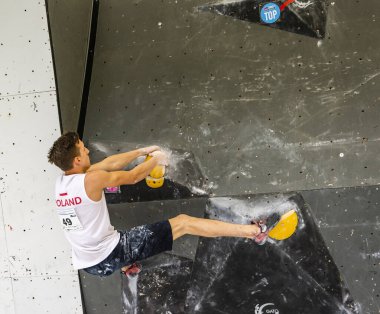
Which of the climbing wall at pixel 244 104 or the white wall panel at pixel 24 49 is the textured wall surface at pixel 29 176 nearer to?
the white wall panel at pixel 24 49

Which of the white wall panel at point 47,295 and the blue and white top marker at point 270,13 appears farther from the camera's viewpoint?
the white wall panel at point 47,295

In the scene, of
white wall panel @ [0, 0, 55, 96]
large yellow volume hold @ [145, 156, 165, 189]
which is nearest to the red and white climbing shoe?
large yellow volume hold @ [145, 156, 165, 189]

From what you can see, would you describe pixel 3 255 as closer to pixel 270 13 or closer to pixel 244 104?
pixel 244 104

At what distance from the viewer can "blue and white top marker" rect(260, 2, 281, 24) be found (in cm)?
243

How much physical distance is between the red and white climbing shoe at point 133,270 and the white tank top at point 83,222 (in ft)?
1.30

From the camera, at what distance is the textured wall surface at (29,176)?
96.8 inches

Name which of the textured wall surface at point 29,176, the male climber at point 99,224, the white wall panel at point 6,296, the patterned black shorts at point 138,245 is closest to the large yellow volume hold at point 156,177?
the male climber at point 99,224

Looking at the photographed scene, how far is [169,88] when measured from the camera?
258 centimetres

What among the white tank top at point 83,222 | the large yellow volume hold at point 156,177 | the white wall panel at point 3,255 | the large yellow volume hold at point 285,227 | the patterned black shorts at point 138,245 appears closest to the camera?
the white tank top at point 83,222

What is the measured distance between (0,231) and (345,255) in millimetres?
2205

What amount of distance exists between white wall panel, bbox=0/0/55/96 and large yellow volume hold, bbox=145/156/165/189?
0.81 m

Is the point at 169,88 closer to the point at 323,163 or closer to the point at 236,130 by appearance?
the point at 236,130

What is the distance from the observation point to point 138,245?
2299 millimetres

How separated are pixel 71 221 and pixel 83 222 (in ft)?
0.21
